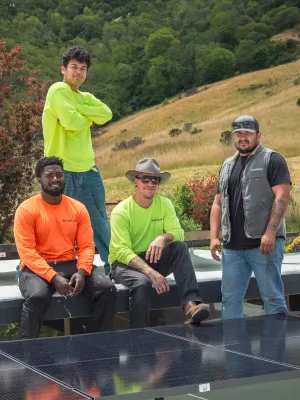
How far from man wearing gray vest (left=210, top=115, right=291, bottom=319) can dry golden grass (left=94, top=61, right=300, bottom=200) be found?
24.9 m

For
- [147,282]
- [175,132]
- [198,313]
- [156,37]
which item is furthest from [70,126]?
[156,37]

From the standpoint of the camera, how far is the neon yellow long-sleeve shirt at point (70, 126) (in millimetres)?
6633

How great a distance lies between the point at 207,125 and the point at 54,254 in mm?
50703

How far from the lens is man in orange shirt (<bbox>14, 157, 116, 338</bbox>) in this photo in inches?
229

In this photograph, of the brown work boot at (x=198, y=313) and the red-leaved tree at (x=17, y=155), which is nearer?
the brown work boot at (x=198, y=313)

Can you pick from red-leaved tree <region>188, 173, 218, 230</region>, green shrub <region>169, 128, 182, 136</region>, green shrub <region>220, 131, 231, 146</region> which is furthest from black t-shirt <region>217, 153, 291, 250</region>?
green shrub <region>169, 128, 182, 136</region>

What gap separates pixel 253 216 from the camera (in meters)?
6.02

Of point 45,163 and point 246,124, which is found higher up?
point 246,124

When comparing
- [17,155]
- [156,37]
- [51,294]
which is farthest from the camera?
[156,37]

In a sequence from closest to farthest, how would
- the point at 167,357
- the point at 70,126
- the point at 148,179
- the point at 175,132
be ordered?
the point at 167,357 → the point at 148,179 → the point at 70,126 → the point at 175,132

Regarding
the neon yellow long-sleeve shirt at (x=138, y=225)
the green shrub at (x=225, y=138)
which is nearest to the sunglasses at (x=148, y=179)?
the neon yellow long-sleeve shirt at (x=138, y=225)

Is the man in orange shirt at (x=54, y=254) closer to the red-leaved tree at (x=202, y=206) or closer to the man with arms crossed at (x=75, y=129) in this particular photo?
the man with arms crossed at (x=75, y=129)

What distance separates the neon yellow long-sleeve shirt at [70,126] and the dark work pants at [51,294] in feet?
3.27

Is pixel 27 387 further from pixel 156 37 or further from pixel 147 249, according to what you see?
pixel 156 37
